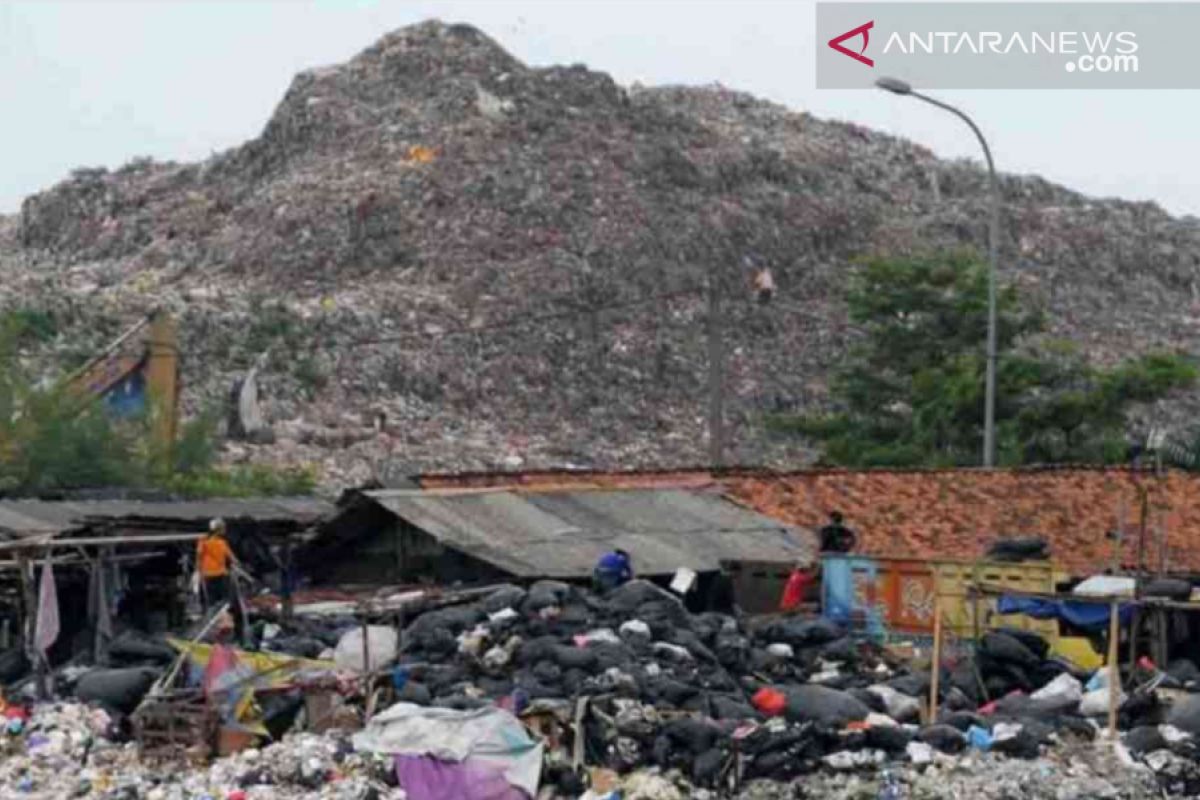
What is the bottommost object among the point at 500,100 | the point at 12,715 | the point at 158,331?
the point at 12,715

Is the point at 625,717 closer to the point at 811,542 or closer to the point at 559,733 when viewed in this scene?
the point at 559,733

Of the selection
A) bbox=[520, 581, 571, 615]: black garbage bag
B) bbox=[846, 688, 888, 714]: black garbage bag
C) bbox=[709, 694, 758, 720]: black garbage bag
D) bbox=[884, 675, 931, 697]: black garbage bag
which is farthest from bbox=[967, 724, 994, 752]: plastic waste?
bbox=[520, 581, 571, 615]: black garbage bag

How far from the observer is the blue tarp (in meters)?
18.0

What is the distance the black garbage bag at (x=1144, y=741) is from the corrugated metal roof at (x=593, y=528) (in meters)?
5.59

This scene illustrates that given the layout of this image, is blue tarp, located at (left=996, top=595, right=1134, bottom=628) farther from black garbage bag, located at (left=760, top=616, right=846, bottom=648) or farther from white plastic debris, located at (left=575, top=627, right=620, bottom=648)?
white plastic debris, located at (left=575, top=627, right=620, bottom=648)

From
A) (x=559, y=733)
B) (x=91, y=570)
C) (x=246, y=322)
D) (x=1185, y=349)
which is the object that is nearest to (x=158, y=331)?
(x=246, y=322)

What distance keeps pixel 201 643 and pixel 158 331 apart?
14.5 m

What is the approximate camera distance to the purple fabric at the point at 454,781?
1455cm

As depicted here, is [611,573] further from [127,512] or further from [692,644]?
[127,512]

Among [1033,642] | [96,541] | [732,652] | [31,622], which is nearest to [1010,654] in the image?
[1033,642]

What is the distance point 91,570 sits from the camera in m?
18.2

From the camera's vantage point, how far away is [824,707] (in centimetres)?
1596

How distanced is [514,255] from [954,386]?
40.5ft

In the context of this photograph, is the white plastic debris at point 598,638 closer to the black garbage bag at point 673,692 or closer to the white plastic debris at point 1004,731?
the black garbage bag at point 673,692
